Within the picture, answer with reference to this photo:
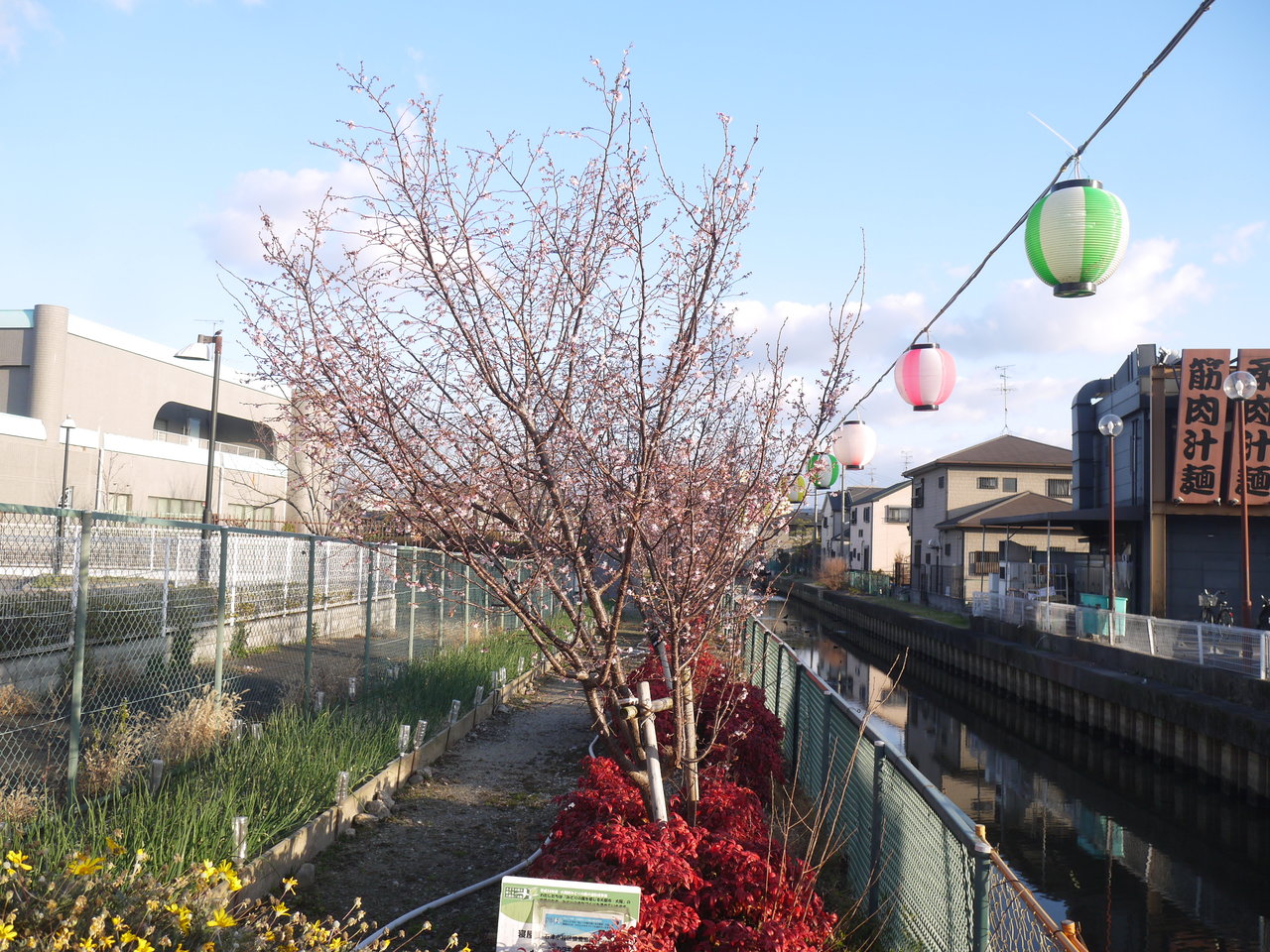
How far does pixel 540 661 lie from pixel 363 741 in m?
8.69

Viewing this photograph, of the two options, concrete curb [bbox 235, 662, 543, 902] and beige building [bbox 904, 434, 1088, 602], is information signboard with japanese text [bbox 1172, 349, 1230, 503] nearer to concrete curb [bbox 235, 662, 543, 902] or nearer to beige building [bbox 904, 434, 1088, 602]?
beige building [bbox 904, 434, 1088, 602]

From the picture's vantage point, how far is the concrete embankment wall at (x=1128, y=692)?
548 inches

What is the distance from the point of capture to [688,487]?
4.80 m

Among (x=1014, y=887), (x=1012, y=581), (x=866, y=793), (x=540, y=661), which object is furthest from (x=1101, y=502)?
(x=1014, y=887)

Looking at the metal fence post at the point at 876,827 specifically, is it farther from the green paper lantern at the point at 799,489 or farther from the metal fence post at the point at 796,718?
the metal fence post at the point at 796,718

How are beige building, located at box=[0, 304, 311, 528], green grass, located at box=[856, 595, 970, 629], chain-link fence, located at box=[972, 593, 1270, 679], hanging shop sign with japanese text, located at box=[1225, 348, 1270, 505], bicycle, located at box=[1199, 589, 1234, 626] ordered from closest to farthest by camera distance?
chain-link fence, located at box=[972, 593, 1270, 679], bicycle, located at box=[1199, 589, 1234, 626], hanging shop sign with japanese text, located at box=[1225, 348, 1270, 505], green grass, located at box=[856, 595, 970, 629], beige building, located at box=[0, 304, 311, 528]

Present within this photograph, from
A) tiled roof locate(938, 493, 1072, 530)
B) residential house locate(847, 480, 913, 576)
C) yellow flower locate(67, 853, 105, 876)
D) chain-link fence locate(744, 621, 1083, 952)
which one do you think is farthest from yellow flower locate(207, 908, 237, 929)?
residential house locate(847, 480, 913, 576)

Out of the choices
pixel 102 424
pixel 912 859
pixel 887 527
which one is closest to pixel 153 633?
pixel 912 859

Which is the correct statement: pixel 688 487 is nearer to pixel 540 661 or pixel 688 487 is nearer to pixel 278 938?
pixel 278 938

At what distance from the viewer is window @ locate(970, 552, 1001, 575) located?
44.8 m

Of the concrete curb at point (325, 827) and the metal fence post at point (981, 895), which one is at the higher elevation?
the metal fence post at point (981, 895)

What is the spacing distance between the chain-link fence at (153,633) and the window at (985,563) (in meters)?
34.2

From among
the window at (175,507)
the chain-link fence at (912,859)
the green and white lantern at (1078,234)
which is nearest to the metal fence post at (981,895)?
the chain-link fence at (912,859)

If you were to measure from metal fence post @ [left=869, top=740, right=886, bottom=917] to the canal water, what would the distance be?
32 centimetres
